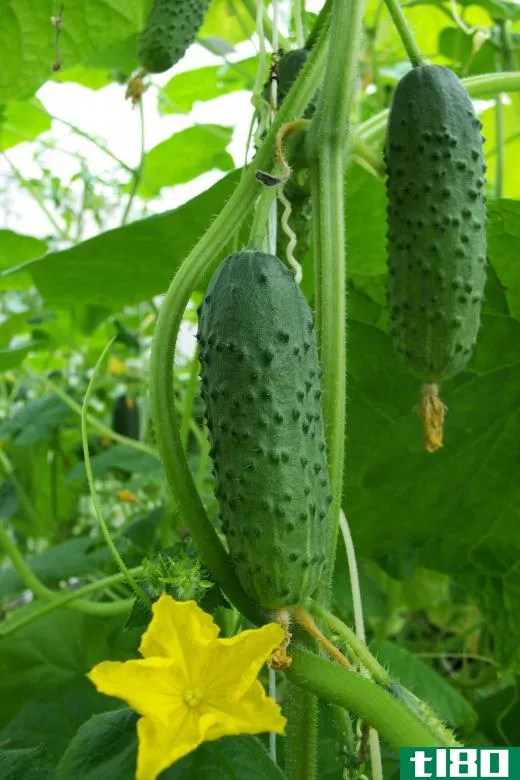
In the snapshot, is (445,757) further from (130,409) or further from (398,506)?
(130,409)

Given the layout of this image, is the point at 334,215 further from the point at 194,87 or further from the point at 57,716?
the point at 194,87

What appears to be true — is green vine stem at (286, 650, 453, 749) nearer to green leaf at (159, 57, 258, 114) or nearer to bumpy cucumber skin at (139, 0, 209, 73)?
bumpy cucumber skin at (139, 0, 209, 73)

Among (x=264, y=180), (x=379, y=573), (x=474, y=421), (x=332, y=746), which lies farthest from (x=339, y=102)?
(x=379, y=573)

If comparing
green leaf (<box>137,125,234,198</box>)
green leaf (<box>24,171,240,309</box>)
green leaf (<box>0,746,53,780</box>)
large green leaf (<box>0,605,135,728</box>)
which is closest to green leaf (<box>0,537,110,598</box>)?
large green leaf (<box>0,605,135,728</box>)

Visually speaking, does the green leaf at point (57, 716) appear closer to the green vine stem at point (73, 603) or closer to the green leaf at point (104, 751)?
the green vine stem at point (73, 603)

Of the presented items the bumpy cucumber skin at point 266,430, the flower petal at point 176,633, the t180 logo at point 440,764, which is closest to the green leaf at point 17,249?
the bumpy cucumber skin at point 266,430
